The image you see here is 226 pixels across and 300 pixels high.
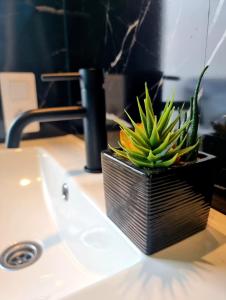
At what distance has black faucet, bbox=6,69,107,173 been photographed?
0.51 meters

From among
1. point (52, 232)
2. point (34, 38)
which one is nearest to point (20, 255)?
point (52, 232)

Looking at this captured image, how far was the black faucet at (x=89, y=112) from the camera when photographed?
1.69ft

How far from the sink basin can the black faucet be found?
0.23 ft

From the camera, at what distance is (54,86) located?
2.92 ft

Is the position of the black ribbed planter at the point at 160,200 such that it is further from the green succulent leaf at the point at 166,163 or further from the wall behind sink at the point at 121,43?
the wall behind sink at the point at 121,43

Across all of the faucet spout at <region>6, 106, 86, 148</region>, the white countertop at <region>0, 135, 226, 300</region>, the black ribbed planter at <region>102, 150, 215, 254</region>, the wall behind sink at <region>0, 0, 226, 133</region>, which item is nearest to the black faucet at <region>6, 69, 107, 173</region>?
the faucet spout at <region>6, 106, 86, 148</region>

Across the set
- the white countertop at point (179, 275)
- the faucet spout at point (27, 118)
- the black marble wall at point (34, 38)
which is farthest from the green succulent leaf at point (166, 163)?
the black marble wall at point (34, 38)

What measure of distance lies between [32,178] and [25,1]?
57 cm

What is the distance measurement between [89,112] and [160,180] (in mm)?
329

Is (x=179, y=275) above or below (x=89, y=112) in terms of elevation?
below

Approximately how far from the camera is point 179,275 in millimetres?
279

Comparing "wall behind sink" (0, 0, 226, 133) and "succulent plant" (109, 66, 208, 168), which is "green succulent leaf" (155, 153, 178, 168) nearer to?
"succulent plant" (109, 66, 208, 168)

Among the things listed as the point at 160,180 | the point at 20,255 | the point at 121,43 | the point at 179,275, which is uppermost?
the point at 121,43

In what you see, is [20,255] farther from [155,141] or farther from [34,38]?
[34,38]
